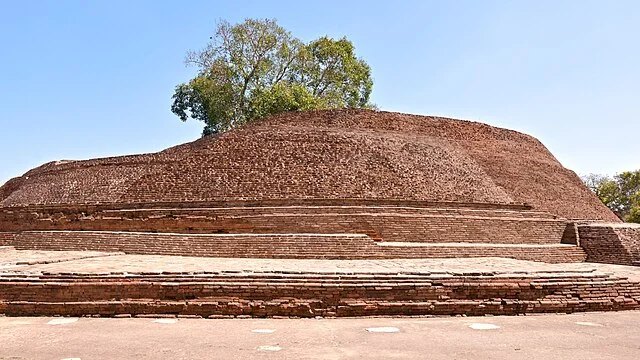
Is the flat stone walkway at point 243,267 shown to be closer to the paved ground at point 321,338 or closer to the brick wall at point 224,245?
the brick wall at point 224,245

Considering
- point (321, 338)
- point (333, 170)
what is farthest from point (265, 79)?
point (321, 338)

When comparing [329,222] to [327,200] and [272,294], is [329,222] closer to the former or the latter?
[327,200]

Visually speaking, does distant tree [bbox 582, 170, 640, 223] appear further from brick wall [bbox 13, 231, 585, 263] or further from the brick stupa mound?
brick wall [bbox 13, 231, 585, 263]

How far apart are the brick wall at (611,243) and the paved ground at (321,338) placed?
22.8ft

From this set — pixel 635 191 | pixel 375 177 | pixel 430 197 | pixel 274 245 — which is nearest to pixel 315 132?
pixel 375 177

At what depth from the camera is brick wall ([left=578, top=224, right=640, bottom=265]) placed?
11.8 meters

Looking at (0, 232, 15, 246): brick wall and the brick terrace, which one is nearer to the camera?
the brick terrace

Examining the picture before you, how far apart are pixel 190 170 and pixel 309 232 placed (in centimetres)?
486

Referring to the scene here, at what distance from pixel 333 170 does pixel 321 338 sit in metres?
9.33

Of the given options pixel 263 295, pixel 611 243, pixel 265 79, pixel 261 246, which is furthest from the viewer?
pixel 265 79

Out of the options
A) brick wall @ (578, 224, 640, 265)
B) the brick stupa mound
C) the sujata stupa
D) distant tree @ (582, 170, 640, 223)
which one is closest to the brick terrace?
the sujata stupa

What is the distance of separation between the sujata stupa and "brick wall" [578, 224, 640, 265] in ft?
0.10

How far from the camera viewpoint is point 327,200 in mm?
12188

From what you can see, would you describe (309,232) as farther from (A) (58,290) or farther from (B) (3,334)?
(B) (3,334)
